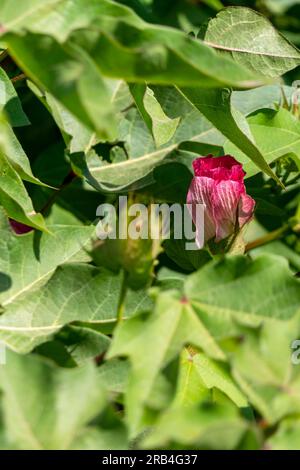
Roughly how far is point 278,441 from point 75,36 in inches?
14.0

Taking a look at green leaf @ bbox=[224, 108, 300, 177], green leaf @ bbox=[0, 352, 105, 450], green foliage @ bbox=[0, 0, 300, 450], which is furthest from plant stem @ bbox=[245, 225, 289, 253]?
green leaf @ bbox=[0, 352, 105, 450]

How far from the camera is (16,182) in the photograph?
0.96 metres

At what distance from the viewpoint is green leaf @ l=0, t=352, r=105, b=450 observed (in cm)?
66

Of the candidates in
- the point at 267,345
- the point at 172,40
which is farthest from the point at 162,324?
the point at 172,40

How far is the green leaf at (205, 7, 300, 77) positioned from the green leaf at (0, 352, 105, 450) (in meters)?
0.53

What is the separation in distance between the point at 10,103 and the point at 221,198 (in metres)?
0.29

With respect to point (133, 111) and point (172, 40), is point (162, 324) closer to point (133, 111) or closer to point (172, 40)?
point (172, 40)

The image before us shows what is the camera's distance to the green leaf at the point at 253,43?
1.06 meters

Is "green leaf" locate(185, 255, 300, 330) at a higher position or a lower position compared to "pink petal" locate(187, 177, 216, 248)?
higher

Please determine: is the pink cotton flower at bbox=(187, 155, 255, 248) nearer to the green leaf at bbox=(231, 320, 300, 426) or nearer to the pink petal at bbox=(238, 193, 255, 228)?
the pink petal at bbox=(238, 193, 255, 228)

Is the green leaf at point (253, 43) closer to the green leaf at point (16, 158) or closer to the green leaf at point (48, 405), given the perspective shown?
the green leaf at point (16, 158)

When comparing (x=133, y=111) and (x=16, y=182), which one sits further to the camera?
(x=133, y=111)

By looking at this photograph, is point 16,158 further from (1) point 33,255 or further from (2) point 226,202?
(2) point 226,202

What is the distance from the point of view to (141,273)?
789 millimetres
